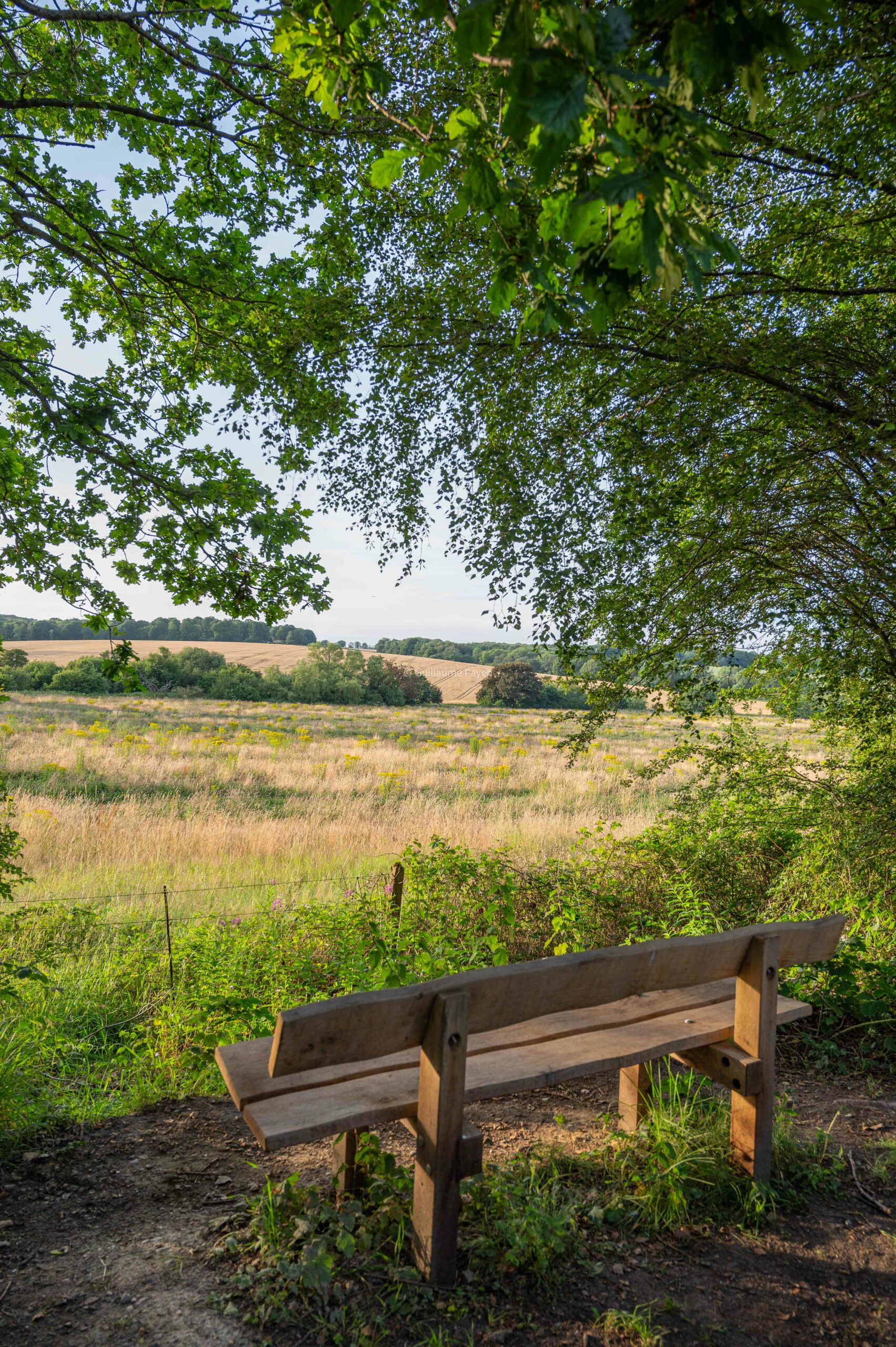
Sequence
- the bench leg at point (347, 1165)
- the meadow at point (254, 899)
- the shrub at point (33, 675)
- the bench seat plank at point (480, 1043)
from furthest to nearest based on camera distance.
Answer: the shrub at point (33, 675)
the meadow at point (254, 899)
the bench leg at point (347, 1165)
the bench seat plank at point (480, 1043)

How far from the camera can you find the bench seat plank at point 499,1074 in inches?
85.6

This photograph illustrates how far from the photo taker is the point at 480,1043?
268 cm

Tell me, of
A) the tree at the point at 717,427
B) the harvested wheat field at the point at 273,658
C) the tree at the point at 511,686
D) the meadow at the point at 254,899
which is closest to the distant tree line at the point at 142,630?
the harvested wheat field at the point at 273,658

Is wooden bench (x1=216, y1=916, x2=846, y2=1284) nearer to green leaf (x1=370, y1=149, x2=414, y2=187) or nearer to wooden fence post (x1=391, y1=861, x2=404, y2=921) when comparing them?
green leaf (x1=370, y1=149, x2=414, y2=187)

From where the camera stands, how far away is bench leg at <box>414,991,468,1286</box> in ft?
7.26

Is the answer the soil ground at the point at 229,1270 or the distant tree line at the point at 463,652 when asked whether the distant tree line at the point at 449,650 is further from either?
the soil ground at the point at 229,1270

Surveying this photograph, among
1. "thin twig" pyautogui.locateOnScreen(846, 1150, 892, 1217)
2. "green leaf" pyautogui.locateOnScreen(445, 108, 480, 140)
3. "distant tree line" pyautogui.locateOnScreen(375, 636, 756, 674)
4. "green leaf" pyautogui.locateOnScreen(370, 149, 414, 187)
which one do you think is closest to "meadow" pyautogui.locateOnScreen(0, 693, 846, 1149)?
"thin twig" pyautogui.locateOnScreen(846, 1150, 892, 1217)

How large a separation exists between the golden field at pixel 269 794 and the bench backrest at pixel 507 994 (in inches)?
160

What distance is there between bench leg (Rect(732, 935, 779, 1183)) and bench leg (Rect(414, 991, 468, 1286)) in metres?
1.25

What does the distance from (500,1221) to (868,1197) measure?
1.50 m

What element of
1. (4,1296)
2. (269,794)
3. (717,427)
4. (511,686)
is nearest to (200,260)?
(717,427)

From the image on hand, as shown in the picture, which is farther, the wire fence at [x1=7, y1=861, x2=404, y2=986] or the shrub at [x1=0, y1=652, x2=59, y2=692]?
the shrub at [x1=0, y1=652, x2=59, y2=692]

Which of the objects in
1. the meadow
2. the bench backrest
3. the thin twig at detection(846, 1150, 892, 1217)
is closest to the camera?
the bench backrest

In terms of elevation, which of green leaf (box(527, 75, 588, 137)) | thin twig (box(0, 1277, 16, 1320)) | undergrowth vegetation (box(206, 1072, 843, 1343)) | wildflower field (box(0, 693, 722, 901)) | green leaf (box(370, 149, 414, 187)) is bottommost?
wildflower field (box(0, 693, 722, 901))
